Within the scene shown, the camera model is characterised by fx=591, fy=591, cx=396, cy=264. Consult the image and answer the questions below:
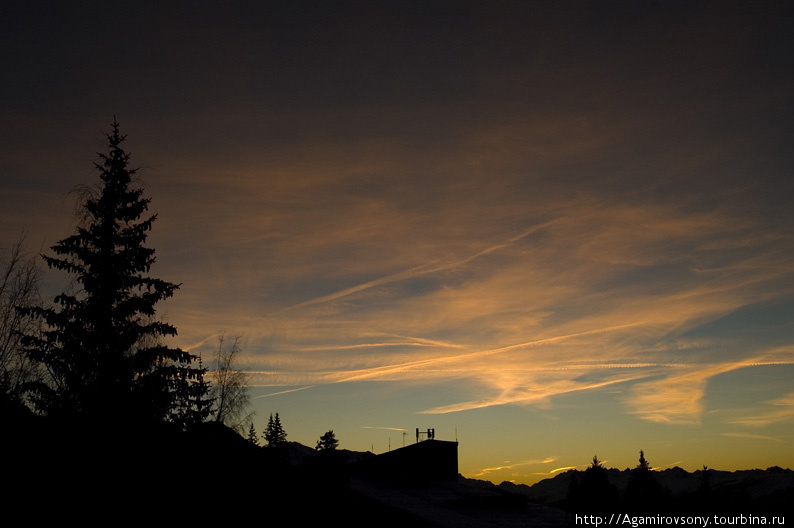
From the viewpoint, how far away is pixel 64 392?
1137 inches

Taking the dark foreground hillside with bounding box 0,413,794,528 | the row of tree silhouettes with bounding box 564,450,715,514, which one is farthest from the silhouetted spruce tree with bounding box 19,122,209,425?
the row of tree silhouettes with bounding box 564,450,715,514

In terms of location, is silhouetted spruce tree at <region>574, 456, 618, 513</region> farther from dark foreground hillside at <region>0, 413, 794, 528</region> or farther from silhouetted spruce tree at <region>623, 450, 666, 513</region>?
dark foreground hillside at <region>0, 413, 794, 528</region>

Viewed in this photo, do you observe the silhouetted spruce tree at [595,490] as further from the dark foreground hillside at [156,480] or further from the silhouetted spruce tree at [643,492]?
the dark foreground hillside at [156,480]

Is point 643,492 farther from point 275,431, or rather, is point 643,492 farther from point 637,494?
point 275,431

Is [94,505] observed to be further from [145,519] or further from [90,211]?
[90,211]

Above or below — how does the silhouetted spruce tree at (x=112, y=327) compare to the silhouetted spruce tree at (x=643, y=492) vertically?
above

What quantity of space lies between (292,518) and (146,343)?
685 inches

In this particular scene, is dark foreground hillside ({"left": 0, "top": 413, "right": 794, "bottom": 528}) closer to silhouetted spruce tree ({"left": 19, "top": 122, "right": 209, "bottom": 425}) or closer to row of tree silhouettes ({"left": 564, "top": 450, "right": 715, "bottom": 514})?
silhouetted spruce tree ({"left": 19, "top": 122, "right": 209, "bottom": 425})

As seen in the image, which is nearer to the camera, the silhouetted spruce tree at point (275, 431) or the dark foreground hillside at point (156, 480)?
the dark foreground hillside at point (156, 480)

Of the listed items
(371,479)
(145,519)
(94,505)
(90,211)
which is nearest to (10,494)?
(94,505)

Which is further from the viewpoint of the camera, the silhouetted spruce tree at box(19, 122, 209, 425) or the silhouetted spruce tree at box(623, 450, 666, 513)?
the silhouetted spruce tree at box(623, 450, 666, 513)

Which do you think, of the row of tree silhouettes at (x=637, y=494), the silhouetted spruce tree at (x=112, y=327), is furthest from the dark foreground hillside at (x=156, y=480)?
the row of tree silhouettes at (x=637, y=494)

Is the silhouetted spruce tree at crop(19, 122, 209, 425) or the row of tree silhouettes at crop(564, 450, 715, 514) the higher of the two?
the silhouetted spruce tree at crop(19, 122, 209, 425)

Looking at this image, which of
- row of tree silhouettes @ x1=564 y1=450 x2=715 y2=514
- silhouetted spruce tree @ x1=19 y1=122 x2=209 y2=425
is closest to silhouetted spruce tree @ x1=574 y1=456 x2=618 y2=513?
row of tree silhouettes @ x1=564 y1=450 x2=715 y2=514
